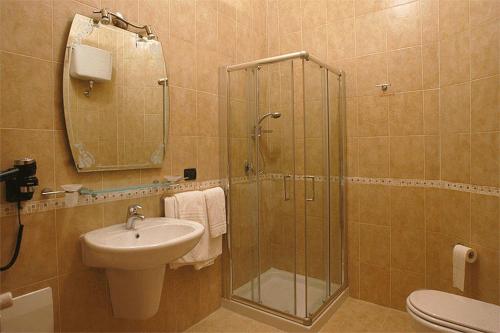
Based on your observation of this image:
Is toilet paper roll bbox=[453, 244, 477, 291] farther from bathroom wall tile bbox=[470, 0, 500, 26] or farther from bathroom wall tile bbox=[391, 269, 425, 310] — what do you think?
bathroom wall tile bbox=[470, 0, 500, 26]

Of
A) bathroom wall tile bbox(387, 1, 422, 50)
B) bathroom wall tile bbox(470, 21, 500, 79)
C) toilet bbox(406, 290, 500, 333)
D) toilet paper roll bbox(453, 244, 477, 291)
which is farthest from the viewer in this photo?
bathroom wall tile bbox(387, 1, 422, 50)

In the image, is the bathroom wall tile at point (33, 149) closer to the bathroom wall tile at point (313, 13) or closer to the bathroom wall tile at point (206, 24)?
the bathroom wall tile at point (206, 24)

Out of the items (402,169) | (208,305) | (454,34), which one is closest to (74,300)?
(208,305)

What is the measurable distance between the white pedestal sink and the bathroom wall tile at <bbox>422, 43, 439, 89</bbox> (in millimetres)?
1918

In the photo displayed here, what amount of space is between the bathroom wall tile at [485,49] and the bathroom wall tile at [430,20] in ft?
0.98

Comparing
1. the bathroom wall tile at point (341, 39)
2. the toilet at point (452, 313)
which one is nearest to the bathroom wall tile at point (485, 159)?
the toilet at point (452, 313)

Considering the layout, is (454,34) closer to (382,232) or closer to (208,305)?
(382,232)

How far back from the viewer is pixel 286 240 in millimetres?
2270

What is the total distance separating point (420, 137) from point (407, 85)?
0.40 meters

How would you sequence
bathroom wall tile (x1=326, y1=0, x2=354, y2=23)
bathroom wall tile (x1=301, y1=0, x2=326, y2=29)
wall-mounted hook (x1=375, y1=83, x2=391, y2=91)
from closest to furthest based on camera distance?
wall-mounted hook (x1=375, y1=83, x2=391, y2=91) < bathroom wall tile (x1=326, y1=0, x2=354, y2=23) < bathroom wall tile (x1=301, y1=0, x2=326, y2=29)

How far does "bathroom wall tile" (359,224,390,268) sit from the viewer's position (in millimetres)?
2459

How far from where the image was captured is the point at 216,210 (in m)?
2.21

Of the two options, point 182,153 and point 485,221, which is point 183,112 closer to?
point 182,153

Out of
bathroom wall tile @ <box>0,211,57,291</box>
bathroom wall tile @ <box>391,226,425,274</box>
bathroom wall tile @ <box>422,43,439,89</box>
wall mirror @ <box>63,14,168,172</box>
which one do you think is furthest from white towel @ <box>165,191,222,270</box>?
bathroom wall tile @ <box>422,43,439,89</box>
